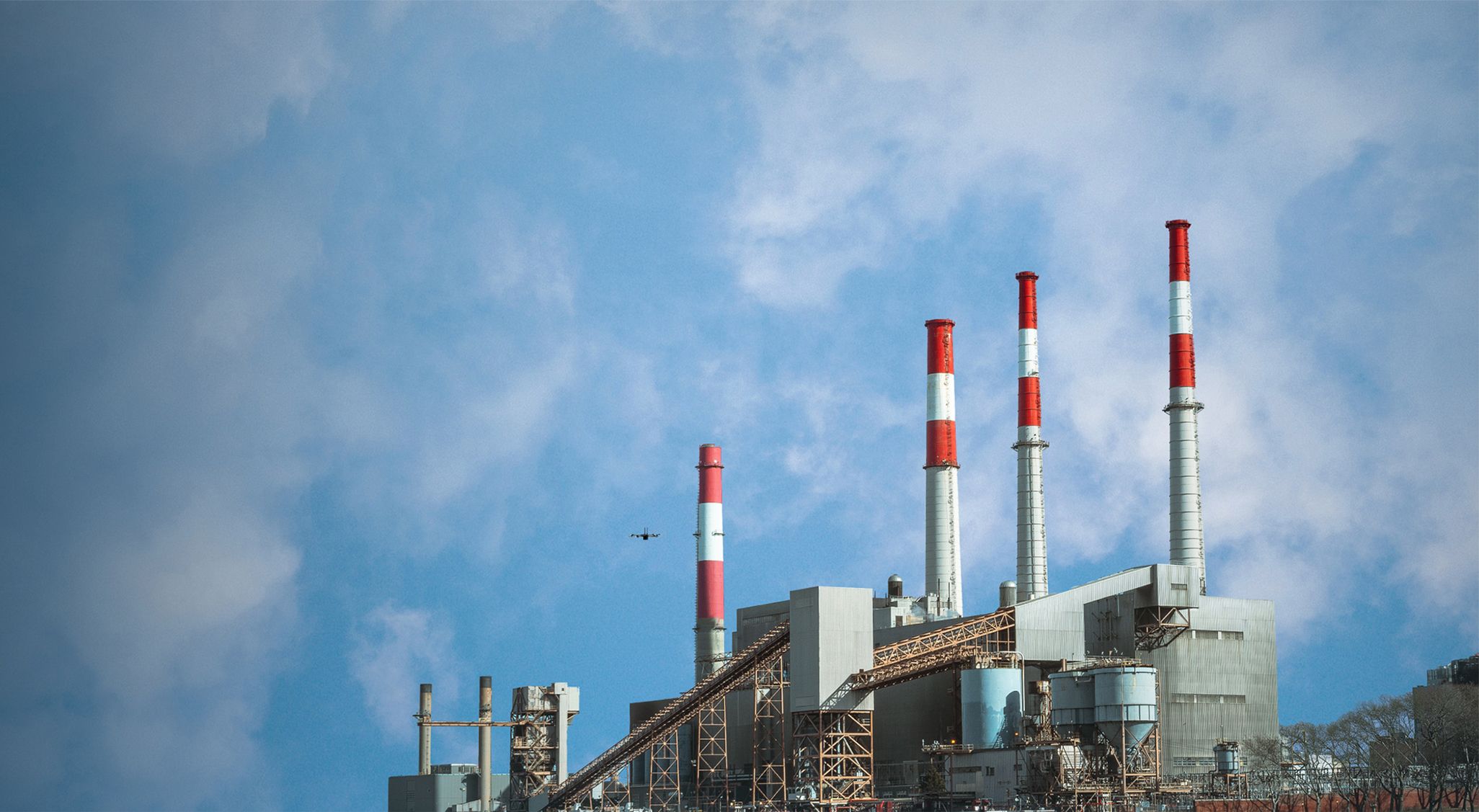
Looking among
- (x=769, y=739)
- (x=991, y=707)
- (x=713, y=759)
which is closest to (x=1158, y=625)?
(x=991, y=707)

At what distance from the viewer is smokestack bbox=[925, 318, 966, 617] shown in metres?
89.4

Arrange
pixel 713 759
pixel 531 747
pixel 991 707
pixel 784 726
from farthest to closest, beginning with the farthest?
pixel 531 747 < pixel 713 759 < pixel 784 726 < pixel 991 707

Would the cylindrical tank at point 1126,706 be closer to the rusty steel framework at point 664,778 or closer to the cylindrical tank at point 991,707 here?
the cylindrical tank at point 991,707

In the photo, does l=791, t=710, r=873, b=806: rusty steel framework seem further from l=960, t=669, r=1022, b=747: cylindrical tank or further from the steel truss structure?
l=960, t=669, r=1022, b=747: cylindrical tank

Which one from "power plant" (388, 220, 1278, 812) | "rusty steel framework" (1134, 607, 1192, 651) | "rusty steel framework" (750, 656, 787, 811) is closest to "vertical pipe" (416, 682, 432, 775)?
"power plant" (388, 220, 1278, 812)

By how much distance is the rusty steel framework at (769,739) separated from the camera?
72.8m

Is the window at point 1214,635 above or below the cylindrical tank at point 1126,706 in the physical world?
above

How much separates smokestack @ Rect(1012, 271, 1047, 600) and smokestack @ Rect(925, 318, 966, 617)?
3.65 meters

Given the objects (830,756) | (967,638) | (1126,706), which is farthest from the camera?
(967,638)

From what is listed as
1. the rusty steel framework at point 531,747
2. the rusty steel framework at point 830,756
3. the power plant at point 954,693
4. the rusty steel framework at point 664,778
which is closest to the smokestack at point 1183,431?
the power plant at point 954,693

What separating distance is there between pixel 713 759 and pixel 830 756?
1878 centimetres

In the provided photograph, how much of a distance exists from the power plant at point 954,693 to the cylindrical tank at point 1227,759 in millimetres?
183

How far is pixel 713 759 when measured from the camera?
86562mm

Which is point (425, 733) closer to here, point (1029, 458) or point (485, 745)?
point (485, 745)
